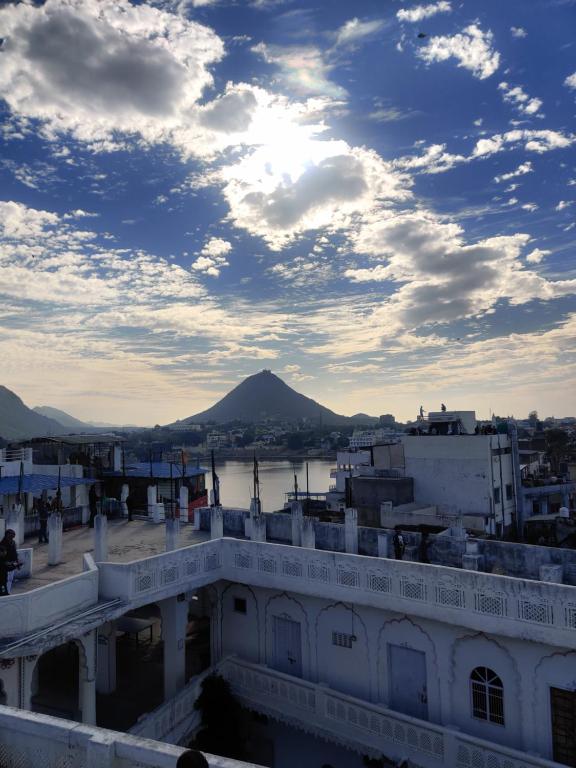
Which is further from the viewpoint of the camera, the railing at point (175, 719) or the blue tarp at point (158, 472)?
the blue tarp at point (158, 472)

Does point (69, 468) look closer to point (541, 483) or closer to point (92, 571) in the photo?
point (92, 571)

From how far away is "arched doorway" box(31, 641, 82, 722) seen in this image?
14711mm

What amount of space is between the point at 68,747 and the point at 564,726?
401 inches

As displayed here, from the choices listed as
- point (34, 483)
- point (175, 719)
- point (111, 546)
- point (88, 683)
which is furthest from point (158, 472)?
point (88, 683)

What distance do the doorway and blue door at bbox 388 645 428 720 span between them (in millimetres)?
2783

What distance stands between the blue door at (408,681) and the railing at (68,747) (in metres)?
9.54

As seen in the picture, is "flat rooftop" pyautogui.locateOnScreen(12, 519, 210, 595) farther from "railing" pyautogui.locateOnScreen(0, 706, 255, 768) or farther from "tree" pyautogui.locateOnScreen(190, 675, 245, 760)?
"railing" pyautogui.locateOnScreen(0, 706, 255, 768)

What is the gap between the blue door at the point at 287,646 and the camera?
15141 millimetres

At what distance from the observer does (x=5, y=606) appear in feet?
34.7

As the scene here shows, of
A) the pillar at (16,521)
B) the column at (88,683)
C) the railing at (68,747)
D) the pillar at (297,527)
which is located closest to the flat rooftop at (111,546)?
the pillar at (16,521)

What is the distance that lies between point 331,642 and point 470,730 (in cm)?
373

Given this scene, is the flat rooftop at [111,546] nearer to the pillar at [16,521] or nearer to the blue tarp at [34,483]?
the pillar at [16,521]

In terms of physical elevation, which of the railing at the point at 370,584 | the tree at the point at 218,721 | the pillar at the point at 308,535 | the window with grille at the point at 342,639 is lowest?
the tree at the point at 218,721

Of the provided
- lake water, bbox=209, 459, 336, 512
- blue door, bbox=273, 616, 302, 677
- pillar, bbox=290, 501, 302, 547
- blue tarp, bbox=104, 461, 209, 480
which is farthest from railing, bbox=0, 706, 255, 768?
lake water, bbox=209, 459, 336, 512
